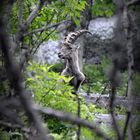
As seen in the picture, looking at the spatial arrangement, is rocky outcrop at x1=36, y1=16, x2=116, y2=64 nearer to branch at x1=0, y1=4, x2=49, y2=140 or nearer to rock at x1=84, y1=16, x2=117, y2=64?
rock at x1=84, y1=16, x2=117, y2=64

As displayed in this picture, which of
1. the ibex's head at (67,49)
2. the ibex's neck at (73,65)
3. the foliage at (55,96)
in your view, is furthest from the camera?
the ibex's neck at (73,65)

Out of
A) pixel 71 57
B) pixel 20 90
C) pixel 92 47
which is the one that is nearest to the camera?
pixel 20 90

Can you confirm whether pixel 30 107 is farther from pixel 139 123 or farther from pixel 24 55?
pixel 139 123

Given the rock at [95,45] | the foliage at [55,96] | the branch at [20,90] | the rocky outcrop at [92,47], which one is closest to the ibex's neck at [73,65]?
the foliage at [55,96]

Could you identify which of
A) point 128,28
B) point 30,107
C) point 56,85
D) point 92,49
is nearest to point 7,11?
point 128,28

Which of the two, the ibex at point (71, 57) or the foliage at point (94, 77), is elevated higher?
the ibex at point (71, 57)

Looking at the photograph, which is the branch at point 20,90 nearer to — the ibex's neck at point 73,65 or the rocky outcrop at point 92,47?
the ibex's neck at point 73,65

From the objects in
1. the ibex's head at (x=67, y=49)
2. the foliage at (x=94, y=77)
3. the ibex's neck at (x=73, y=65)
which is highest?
the ibex's head at (x=67, y=49)

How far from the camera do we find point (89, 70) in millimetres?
22000

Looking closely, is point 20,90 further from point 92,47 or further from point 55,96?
point 92,47

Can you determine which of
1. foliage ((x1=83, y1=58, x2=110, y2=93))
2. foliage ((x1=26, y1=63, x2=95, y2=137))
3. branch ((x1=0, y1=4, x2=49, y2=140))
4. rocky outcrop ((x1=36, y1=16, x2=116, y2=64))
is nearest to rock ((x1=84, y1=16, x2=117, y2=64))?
rocky outcrop ((x1=36, y1=16, x2=116, y2=64))

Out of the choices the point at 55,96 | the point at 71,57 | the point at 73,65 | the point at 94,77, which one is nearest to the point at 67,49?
the point at 71,57

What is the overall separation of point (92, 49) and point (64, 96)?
19.2 m

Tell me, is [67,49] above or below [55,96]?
above
